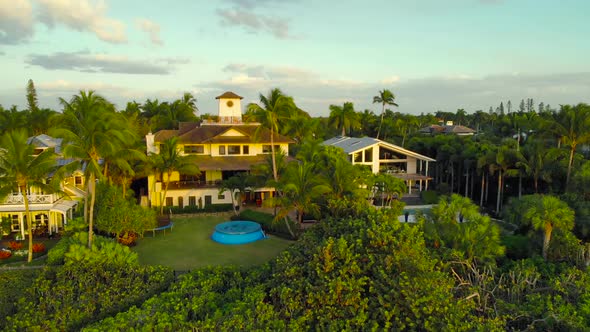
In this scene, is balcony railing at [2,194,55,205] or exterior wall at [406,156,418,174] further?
exterior wall at [406,156,418,174]

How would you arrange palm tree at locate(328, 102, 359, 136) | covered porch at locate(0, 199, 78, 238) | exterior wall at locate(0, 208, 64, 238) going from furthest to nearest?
palm tree at locate(328, 102, 359, 136)
exterior wall at locate(0, 208, 64, 238)
covered porch at locate(0, 199, 78, 238)

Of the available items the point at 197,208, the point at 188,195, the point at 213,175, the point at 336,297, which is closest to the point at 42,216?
the point at 188,195

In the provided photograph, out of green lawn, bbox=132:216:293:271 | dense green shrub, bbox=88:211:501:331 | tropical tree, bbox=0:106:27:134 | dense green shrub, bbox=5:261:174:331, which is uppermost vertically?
tropical tree, bbox=0:106:27:134

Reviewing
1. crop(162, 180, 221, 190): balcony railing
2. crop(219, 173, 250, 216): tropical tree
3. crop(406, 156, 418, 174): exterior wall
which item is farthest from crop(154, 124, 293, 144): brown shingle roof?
crop(406, 156, 418, 174): exterior wall

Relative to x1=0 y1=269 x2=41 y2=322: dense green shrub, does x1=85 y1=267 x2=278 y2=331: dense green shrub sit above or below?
above

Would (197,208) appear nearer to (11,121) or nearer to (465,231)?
(465,231)

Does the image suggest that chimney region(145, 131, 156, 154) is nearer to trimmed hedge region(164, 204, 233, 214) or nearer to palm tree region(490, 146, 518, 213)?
trimmed hedge region(164, 204, 233, 214)

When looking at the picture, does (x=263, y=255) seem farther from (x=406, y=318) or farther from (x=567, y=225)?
(x=567, y=225)

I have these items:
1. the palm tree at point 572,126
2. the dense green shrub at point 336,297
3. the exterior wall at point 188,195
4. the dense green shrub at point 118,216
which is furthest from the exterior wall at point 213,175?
the palm tree at point 572,126
